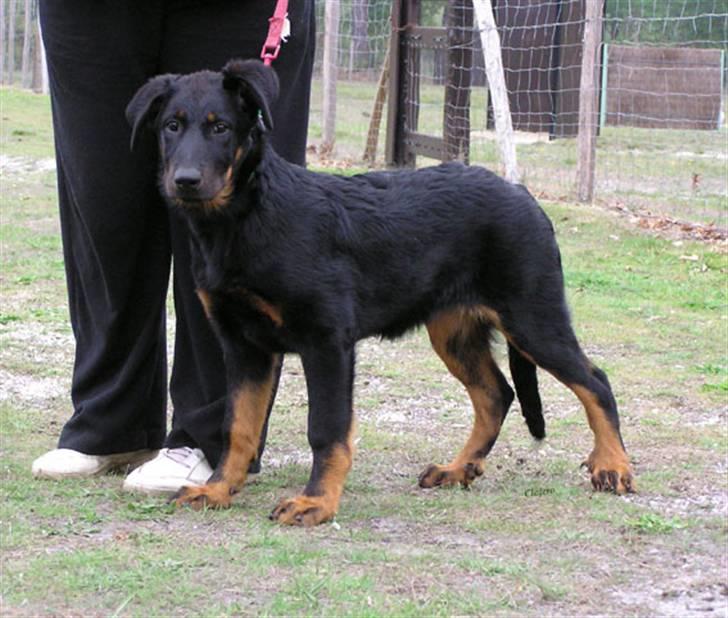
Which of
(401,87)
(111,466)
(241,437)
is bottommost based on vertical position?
(111,466)

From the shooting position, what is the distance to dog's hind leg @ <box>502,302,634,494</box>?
441 centimetres

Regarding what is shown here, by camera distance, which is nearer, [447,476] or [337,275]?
[337,275]

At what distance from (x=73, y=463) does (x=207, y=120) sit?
134 centimetres

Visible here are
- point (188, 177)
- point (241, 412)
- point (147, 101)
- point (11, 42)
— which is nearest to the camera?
point (188, 177)

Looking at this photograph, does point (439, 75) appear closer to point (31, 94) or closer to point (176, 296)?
point (31, 94)

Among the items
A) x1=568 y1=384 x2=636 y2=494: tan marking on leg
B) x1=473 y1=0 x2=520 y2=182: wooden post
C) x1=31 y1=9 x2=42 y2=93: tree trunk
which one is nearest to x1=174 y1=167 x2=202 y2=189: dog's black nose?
x1=568 y1=384 x2=636 y2=494: tan marking on leg

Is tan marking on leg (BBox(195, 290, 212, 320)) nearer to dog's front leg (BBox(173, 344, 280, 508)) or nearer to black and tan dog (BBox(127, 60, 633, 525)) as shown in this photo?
black and tan dog (BBox(127, 60, 633, 525))

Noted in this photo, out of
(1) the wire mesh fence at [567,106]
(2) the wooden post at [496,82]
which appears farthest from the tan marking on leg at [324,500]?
(1) the wire mesh fence at [567,106]

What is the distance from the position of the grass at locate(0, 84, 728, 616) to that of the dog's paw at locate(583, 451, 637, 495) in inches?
2.3

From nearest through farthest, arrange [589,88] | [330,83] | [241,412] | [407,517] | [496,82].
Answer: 1. [407,517]
2. [241,412]
3. [496,82]
4. [589,88]
5. [330,83]

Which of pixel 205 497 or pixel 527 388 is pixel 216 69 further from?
pixel 527 388

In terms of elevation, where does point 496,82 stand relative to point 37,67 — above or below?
above

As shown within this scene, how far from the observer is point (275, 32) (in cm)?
418

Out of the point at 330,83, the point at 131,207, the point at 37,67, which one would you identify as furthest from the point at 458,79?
the point at 37,67
